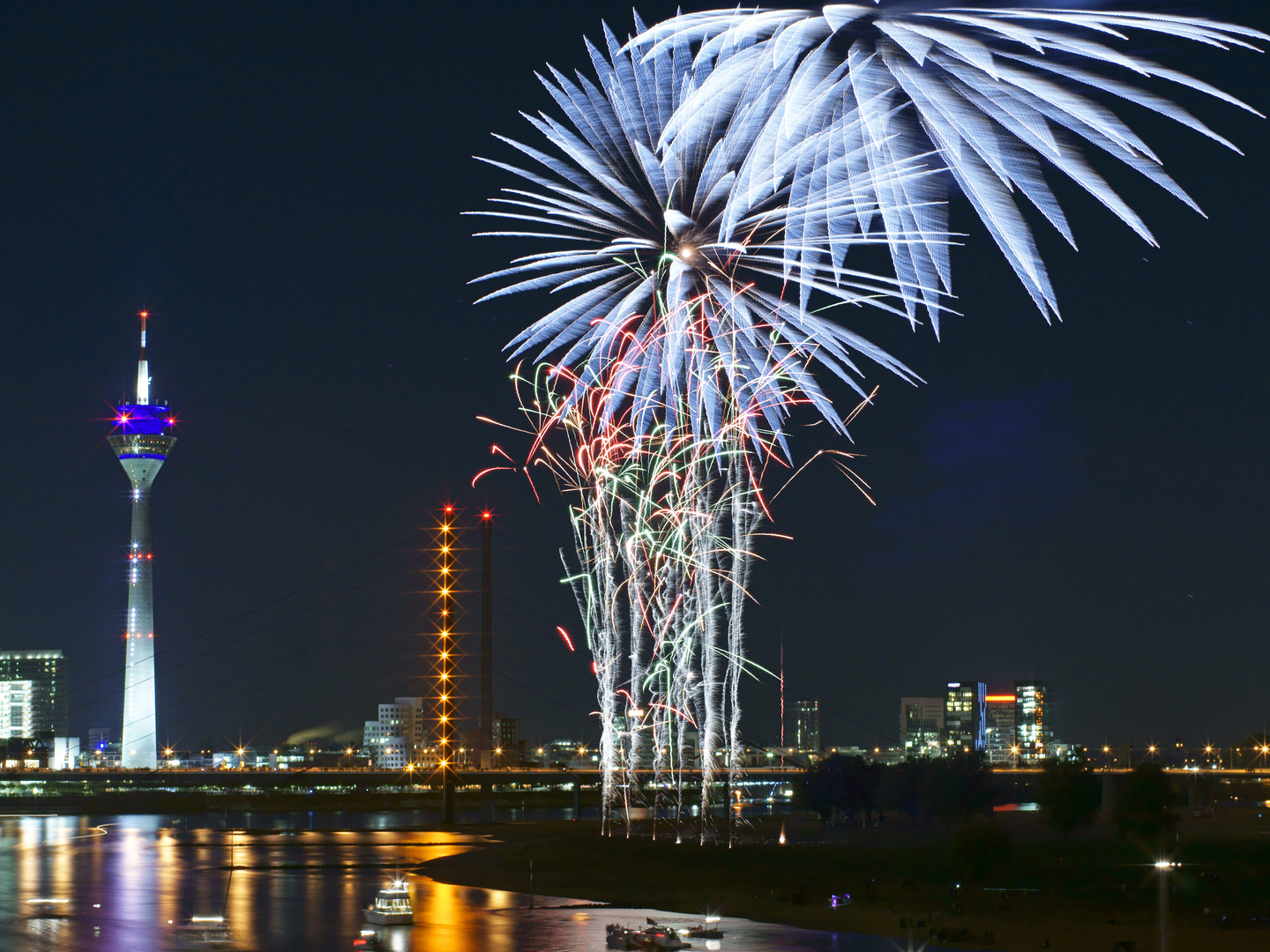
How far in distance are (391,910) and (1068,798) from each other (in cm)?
4595

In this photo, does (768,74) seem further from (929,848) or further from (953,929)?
(929,848)

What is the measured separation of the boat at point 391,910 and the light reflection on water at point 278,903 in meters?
0.48

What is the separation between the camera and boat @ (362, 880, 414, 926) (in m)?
44.0

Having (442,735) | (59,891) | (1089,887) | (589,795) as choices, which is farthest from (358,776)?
(1089,887)

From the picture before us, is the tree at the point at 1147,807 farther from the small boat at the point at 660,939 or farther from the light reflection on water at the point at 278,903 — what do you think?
the small boat at the point at 660,939

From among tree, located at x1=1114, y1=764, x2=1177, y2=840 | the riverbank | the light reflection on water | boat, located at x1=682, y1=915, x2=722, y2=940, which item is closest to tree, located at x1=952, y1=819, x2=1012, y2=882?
the riverbank

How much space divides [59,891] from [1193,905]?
43.7m

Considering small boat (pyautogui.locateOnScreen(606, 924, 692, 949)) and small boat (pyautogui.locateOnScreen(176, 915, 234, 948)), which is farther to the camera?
small boat (pyautogui.locateOnScreen(176, 915, 234, 948))

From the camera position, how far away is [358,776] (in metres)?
156

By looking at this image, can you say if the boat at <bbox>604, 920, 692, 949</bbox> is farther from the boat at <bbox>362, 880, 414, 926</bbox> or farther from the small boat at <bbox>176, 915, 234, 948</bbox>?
the small boat at <bbox>176, 915, 234, 948</bbox>

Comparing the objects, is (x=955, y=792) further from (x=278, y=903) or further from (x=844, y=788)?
(x=278, y=903)

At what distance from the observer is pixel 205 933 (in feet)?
137

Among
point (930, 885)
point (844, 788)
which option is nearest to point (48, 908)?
point (930, 885)

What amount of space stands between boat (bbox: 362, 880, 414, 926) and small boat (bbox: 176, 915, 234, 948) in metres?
4.58
